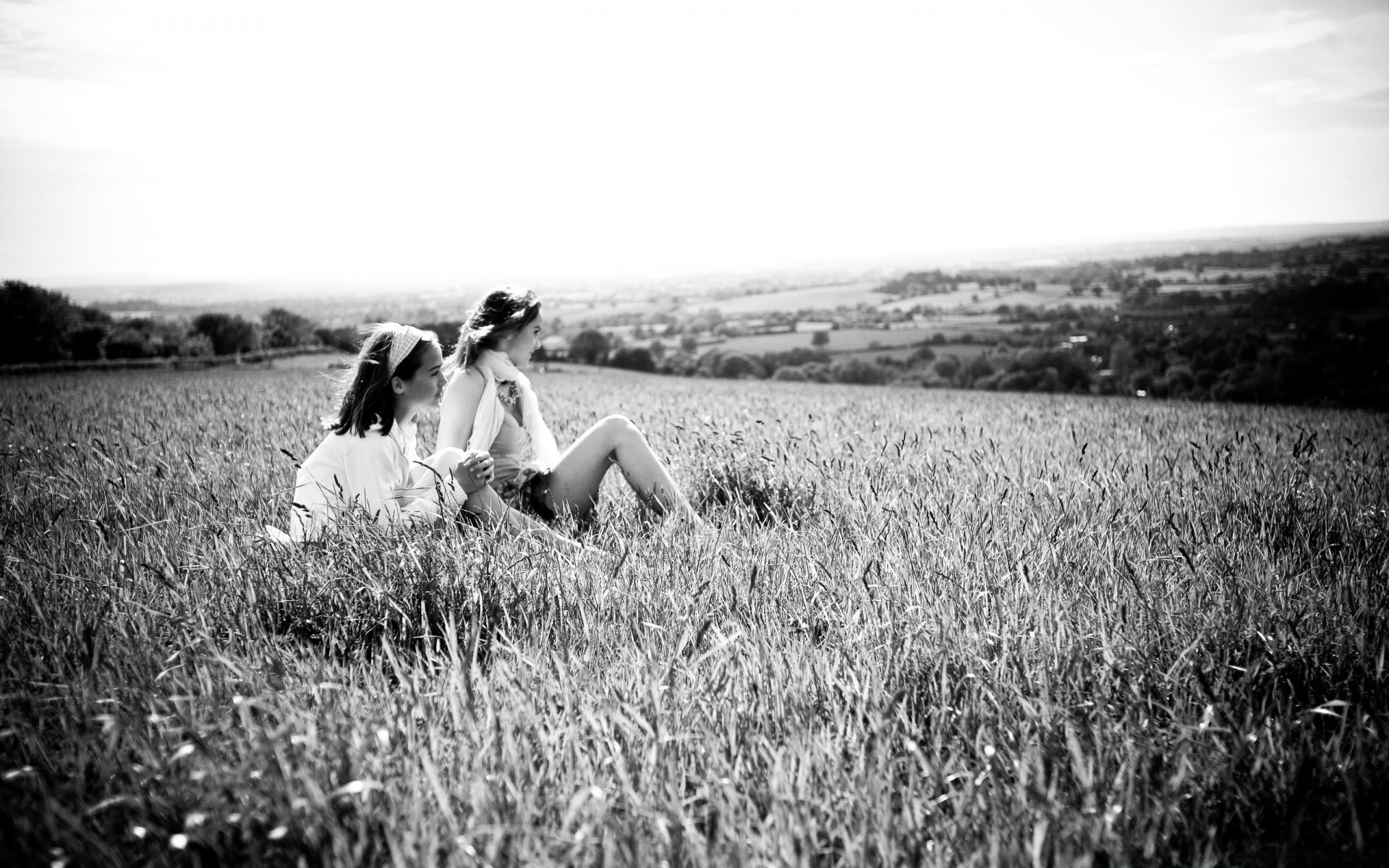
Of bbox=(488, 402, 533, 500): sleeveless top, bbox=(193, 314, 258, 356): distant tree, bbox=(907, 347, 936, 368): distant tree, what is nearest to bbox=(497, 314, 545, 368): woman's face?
bbox=(488, 402, 533, 500): sleeveless top

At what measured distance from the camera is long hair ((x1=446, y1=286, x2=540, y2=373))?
182 inches

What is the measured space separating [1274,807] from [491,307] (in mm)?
4365

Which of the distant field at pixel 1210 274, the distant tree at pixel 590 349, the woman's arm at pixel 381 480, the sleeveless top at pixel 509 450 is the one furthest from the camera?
the distant field at pixel 1210 274

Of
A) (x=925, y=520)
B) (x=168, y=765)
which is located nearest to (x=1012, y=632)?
(x=925, y=520)

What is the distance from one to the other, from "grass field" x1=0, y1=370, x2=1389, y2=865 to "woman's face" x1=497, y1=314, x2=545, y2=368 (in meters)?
1.56

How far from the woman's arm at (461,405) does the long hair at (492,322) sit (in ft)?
0.31

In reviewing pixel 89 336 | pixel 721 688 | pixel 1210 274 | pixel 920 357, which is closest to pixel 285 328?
pixel 89 336

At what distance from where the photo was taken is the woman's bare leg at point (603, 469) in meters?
4.11

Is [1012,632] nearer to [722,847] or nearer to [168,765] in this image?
[722,847]

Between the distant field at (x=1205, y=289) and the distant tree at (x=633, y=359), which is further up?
the distant field at (x=1205, y=289)

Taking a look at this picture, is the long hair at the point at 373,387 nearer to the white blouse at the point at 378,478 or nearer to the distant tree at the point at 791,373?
the white blouse at the point at 378,478

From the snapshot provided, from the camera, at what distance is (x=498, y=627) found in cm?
225

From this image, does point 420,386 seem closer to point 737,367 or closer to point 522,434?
point 522,434

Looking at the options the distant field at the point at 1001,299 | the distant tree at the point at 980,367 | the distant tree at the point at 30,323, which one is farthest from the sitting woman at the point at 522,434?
the distant field at the point at 1001,299
